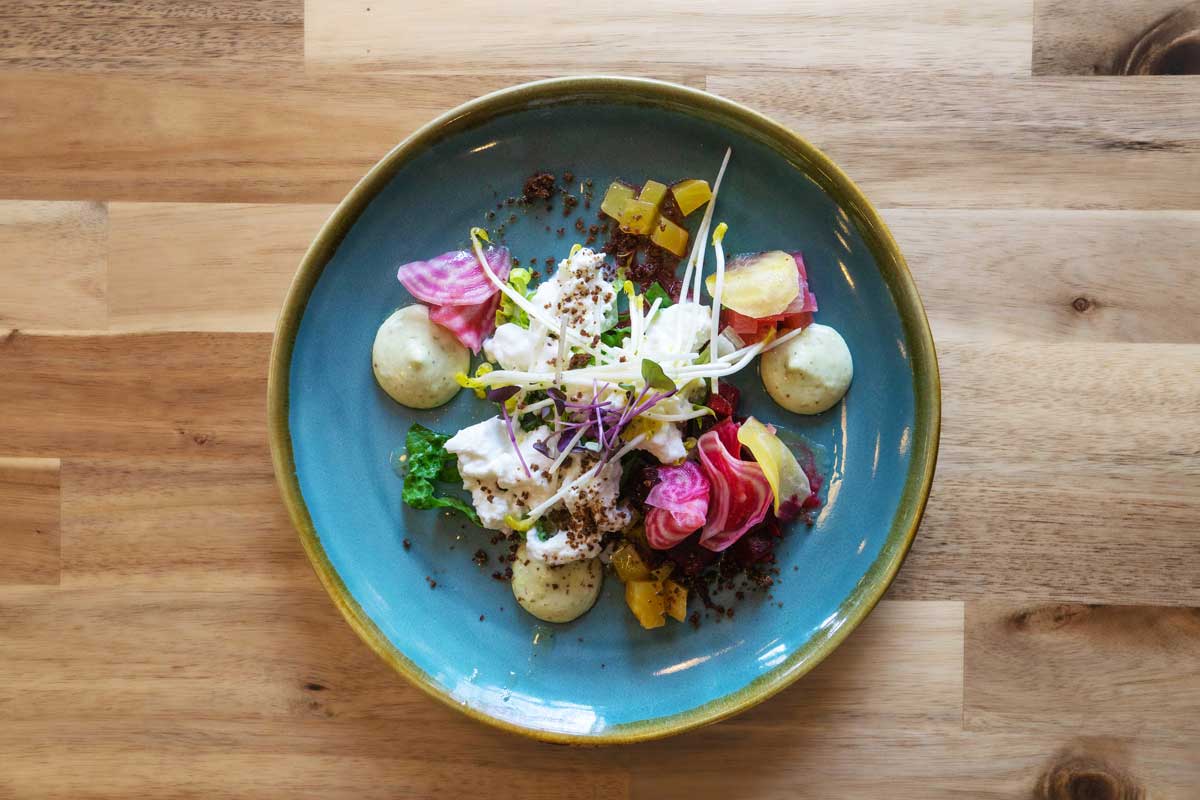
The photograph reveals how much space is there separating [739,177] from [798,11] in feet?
1.51

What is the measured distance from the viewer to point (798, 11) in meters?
2.04

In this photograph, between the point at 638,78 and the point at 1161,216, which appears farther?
the point at 1161,216

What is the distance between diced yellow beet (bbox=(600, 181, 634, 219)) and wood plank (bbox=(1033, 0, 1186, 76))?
1.07 meters

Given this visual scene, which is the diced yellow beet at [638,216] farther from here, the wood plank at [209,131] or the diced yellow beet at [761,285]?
the wood plank at [209,131]

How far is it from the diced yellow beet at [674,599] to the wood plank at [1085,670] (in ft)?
2.43

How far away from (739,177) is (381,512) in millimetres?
1211

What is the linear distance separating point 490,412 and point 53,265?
1219 millimetres

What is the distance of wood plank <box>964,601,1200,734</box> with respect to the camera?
6.75 feet

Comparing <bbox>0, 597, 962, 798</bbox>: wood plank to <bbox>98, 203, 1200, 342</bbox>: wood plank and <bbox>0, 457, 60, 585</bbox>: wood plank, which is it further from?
<bbox>98, 203, 1200, 342</bbox>: wood plank

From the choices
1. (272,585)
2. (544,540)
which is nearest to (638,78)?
(544,540)

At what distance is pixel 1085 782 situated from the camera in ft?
6.79

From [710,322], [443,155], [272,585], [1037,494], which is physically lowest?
[272,585]

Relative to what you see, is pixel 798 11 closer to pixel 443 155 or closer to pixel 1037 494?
pixel 443 155

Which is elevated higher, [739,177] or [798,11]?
[798,11]
